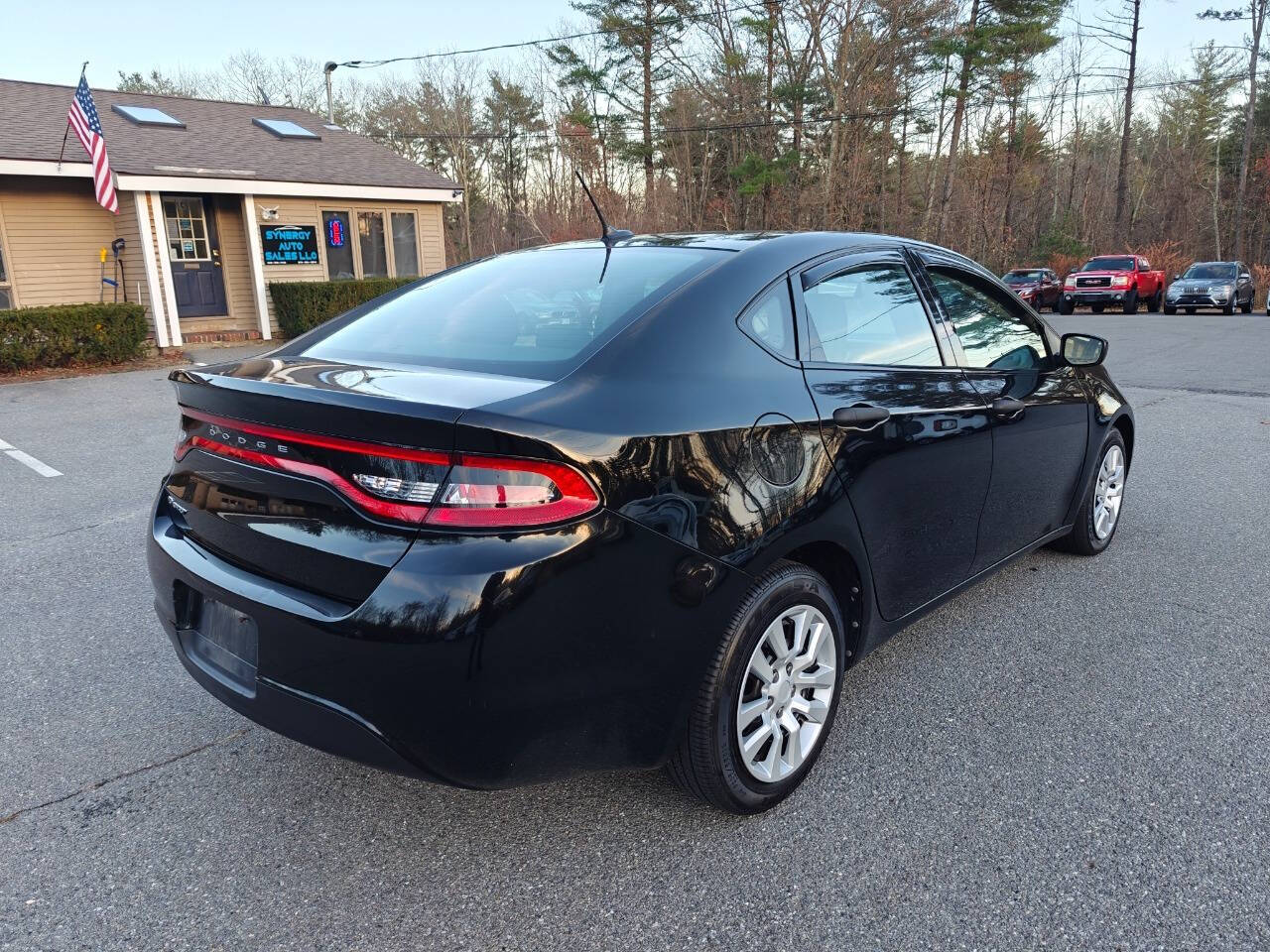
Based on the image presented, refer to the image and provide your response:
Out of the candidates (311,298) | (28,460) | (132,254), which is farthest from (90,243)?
(28,460)

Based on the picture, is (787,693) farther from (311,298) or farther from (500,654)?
(311,298)

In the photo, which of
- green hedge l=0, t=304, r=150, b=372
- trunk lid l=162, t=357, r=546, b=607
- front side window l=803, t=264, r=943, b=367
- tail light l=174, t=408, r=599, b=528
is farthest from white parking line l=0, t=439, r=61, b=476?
front side window l=803, t=264, r=943, b=367

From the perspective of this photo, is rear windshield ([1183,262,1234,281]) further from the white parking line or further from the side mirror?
the white parking line

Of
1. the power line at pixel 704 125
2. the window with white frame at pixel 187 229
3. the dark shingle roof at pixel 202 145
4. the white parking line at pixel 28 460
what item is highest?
the power line at pixel 704 125

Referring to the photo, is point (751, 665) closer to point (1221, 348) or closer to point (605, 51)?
point (1221, 348)

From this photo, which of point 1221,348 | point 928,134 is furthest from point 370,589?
point 928,134

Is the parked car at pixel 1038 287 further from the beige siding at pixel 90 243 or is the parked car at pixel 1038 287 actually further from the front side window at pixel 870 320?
the front side window at pixel 870 320

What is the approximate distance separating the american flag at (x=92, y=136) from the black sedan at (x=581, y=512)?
13.1 meters

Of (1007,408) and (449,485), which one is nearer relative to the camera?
(449,485)

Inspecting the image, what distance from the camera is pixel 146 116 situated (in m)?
17.2

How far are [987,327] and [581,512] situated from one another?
2268 mm

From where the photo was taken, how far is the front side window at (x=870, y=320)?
8.72 ft

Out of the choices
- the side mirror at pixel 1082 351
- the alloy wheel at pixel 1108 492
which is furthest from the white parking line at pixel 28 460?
the alloy wheel at pixel 1108 492

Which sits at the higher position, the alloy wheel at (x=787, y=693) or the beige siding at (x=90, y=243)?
the beige siding at (x=90, y=243)
